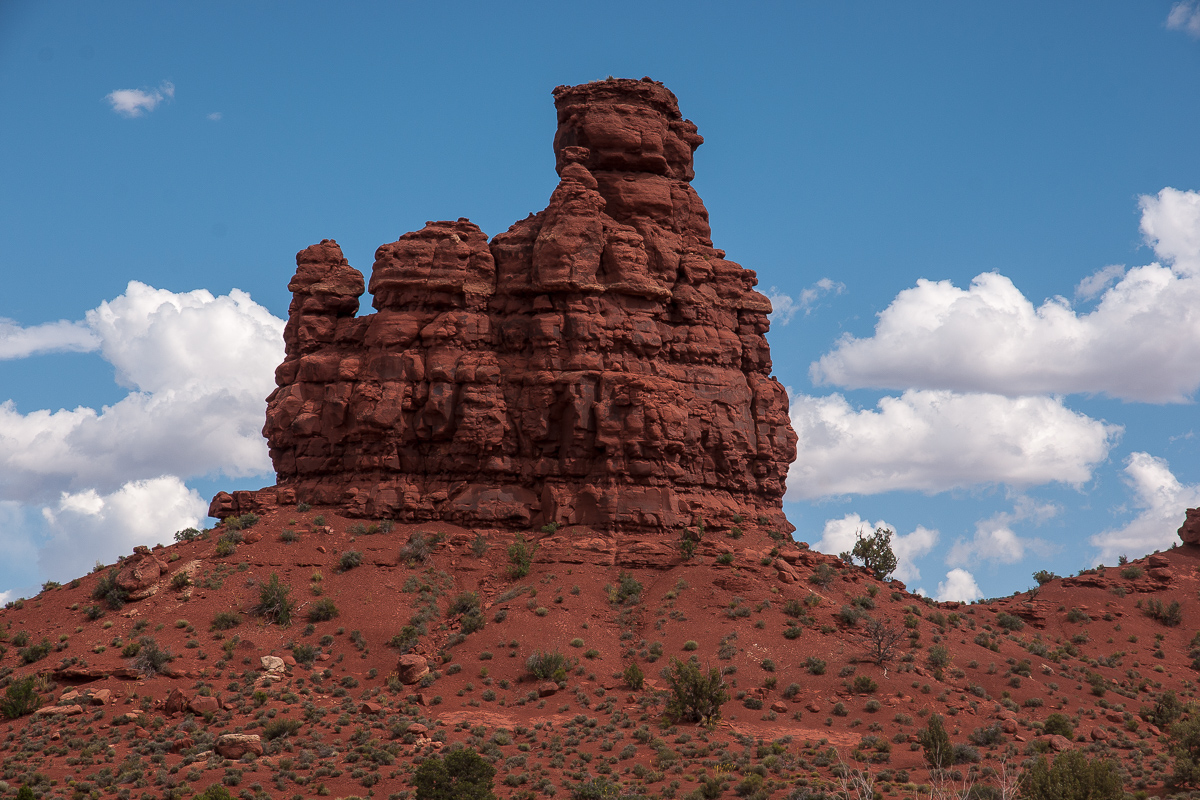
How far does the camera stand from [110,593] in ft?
160

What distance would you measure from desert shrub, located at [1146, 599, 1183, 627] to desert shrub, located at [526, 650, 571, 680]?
39109 millimetres

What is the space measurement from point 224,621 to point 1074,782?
33.8 meters

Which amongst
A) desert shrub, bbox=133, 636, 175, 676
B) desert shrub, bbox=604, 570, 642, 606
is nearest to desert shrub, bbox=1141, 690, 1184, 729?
desert shrub, bbox=604, 570, 642, 606

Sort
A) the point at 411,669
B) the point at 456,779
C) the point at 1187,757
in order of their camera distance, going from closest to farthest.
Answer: the point at 456,779 < the point at 1187,757 < the point at 411,669

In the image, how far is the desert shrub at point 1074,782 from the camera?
30.6m

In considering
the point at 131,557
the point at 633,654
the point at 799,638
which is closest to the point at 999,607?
the point at 799,638

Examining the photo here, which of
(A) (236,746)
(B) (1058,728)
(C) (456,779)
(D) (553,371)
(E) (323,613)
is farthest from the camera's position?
(D) (553,371)

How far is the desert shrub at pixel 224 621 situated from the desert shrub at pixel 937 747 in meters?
28.8

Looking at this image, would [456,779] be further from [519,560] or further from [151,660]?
[519,560]

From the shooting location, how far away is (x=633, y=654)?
45.7 metres

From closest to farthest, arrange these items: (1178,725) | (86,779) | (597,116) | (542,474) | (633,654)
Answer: (86,779), (1178,725), (633,654), (542,474), (597,116)

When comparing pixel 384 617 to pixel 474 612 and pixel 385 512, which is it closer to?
pixel 474 612

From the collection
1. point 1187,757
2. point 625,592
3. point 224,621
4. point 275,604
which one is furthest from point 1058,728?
point 224,621

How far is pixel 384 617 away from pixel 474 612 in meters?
3.96
